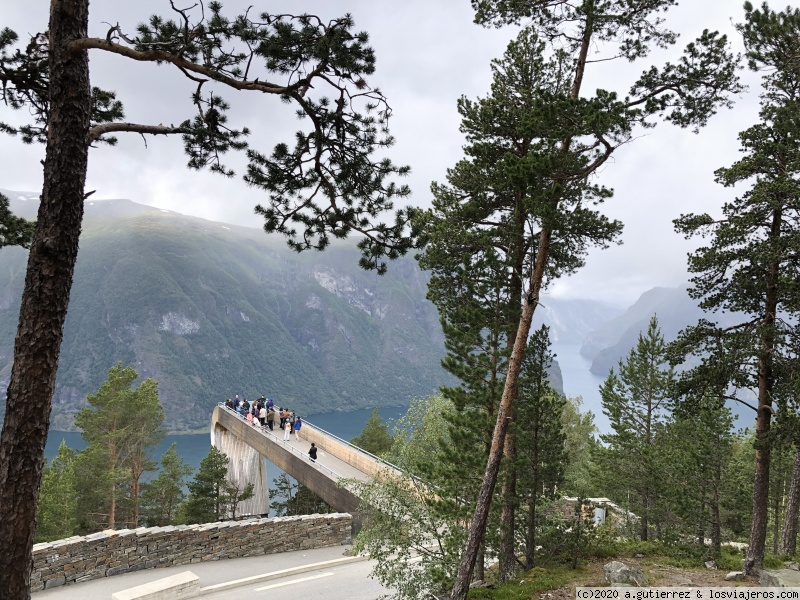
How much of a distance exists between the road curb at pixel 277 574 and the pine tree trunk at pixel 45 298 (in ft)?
26.0

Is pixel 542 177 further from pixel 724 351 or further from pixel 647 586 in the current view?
pixel 647 586

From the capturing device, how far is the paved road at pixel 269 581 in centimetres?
1023

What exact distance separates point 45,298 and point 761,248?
30.0 feet

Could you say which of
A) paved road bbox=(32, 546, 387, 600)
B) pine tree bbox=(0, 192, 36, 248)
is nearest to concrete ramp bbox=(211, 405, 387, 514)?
paved road bbox=(32, 546, 387, 600)

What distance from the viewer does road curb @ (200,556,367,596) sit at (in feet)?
35.1

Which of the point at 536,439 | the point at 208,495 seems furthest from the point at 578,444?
the point at 536,439

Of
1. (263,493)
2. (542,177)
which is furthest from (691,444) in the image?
(263,493)

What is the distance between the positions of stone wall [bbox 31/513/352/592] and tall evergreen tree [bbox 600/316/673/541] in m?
8.97

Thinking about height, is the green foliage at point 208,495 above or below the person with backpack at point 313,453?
below

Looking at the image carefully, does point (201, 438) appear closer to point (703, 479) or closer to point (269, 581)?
point (269, 581)

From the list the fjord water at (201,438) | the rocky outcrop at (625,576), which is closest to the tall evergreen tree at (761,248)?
the rocky outcrop at (625,576)

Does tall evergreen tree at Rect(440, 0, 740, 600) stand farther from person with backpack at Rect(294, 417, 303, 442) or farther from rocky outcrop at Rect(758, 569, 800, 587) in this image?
person with backpack at Rect(294, 417, 303, 442)

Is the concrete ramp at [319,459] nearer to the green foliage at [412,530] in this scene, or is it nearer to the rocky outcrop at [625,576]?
the green foliage at [412,530]

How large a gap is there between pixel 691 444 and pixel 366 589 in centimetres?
979
